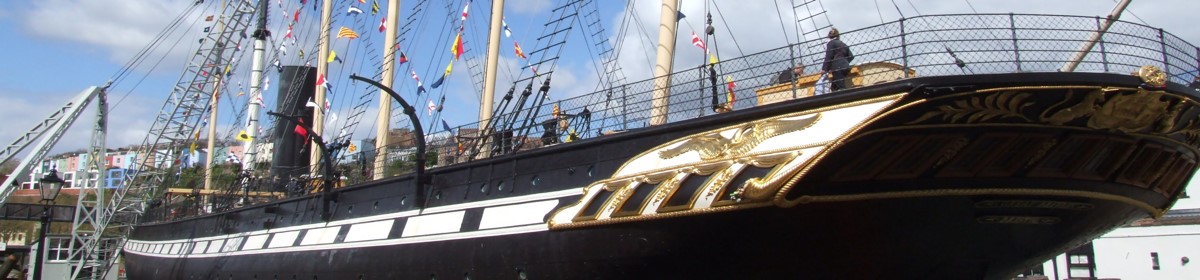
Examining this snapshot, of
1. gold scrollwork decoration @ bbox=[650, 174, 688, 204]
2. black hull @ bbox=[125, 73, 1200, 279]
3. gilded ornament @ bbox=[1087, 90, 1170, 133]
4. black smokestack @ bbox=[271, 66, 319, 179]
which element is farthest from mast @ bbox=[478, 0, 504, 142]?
gilded ornament @ bbox=[1087, 90, 1170, 133]

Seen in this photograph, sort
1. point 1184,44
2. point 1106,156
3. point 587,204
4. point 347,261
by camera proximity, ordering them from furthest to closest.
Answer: point 347,261, point 587,204, point 1184,44, point 1106,156

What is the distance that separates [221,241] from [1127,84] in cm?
1690

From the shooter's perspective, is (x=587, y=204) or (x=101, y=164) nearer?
(x=587, y=204)

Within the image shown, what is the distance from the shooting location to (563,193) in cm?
1029

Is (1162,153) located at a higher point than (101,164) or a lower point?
lower

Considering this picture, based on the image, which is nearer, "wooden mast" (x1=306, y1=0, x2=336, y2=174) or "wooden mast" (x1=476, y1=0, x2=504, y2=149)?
"wooden mast" (x1=476, y1=0, x2=504, y2=149)

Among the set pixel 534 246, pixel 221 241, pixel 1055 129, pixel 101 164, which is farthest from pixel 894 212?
pixel 101 164

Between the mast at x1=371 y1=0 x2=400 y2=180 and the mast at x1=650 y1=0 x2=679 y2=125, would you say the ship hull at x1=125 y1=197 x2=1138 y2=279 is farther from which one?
the mast at x1=371 y1=0 x2=400 y2=180

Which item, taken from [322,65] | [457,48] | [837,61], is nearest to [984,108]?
[837,61]

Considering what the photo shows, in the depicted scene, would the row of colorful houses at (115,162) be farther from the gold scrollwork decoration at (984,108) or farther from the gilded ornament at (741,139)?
the gold scrollwork decoration at (984,108)

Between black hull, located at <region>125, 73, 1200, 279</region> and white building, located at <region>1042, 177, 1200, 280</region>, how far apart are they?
14.5 m

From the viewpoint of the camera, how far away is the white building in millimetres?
21922

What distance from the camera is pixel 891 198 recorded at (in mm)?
8242

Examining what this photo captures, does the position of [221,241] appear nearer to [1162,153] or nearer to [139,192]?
[139,192]
